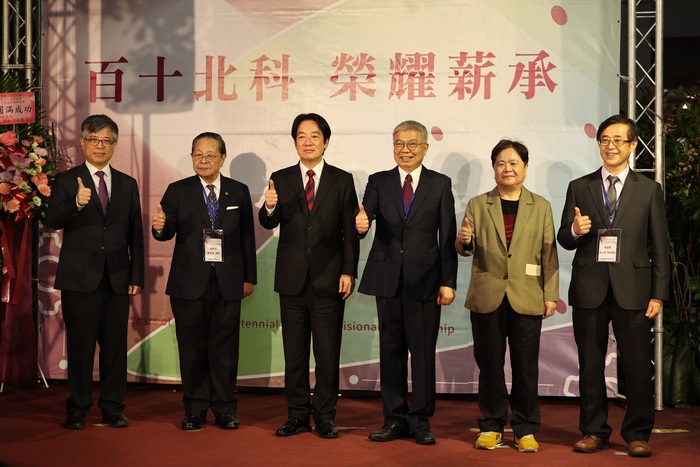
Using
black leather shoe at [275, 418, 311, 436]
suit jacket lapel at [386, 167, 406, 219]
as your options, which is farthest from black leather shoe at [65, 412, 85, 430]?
suit jacket lapel at [386, 167, 406, 219]

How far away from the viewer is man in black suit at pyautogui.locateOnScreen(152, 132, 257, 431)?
4.37 meters

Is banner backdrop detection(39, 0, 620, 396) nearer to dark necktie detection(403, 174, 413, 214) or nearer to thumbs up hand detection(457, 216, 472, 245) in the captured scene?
dark necktie detection(403, 174, 413, 214)

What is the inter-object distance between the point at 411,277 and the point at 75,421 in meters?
1.91

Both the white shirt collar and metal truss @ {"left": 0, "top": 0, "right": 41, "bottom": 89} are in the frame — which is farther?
metal truss @ {"left": 0, "top": 0, "right": 41, "bottom": 89}

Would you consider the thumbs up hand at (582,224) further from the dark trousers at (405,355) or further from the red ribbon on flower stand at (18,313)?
the red ribbon on flower stand at (18,313)

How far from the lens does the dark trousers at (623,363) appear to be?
155 inches

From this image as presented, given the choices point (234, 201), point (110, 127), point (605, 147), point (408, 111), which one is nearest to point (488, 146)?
point (408, 111)

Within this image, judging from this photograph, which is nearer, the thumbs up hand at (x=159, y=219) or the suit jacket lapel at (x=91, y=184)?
the thumbs up hand at (x=159, y=219)

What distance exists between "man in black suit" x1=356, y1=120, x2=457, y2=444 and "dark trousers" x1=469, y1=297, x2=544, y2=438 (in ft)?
→ 0.83

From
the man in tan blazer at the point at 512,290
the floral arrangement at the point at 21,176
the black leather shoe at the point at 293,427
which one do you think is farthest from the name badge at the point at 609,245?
the floral arrangement at the point at 21,176

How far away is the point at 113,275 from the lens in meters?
4.41

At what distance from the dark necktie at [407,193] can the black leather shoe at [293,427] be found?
47.6 inches

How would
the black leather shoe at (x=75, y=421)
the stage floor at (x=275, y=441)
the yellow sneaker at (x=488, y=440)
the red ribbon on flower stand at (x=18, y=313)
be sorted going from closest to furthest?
1. the stage floor at (x=275, y=441)
2. the yellow sneaker at (x=488, y=440)
3. the black leather shoe at (x=75, y=421)
4. the red ribbon on flower stand at (x=18, y=313)

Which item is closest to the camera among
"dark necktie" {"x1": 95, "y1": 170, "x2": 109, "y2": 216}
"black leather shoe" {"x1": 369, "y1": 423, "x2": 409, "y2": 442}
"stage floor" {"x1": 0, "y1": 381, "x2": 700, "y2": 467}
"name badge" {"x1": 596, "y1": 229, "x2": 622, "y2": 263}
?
"stage floor" {"x1": 0, "y1": 381, "x2": 700, "y2": 467}
